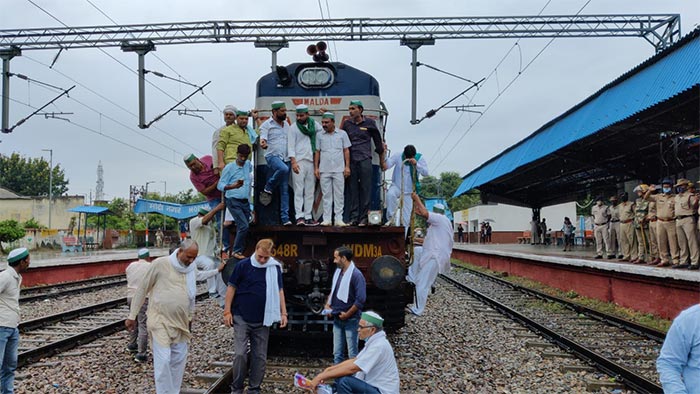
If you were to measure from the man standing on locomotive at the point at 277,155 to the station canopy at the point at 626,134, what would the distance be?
749cm

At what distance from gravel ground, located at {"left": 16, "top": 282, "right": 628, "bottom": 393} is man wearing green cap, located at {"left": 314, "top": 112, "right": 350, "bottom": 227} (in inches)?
84.5

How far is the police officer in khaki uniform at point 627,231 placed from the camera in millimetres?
14976

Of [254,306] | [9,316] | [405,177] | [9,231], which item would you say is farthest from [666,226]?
[9,231]

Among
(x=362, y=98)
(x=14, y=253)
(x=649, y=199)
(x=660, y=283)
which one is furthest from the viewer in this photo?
(x=649, y=199)

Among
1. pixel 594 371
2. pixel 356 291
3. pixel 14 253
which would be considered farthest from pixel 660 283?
pixel 14 253

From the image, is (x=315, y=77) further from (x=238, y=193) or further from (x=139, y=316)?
(x=139, y=316)

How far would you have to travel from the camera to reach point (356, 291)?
6.61 metres

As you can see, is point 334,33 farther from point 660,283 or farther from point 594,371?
point 594,371

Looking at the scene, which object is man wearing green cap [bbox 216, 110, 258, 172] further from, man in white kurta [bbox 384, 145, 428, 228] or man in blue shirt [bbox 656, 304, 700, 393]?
man in blue shirt [bbox 656, 304, 700, 393]

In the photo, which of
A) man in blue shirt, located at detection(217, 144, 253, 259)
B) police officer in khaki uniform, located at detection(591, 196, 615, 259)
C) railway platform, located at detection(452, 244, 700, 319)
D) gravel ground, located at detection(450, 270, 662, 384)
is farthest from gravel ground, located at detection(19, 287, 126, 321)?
police officer in khaki uniform, located at detection(591, 196, 615, 259)

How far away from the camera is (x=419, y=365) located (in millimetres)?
7816

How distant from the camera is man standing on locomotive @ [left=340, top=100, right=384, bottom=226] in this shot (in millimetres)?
8125

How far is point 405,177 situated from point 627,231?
912cm

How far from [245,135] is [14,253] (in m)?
3.39
